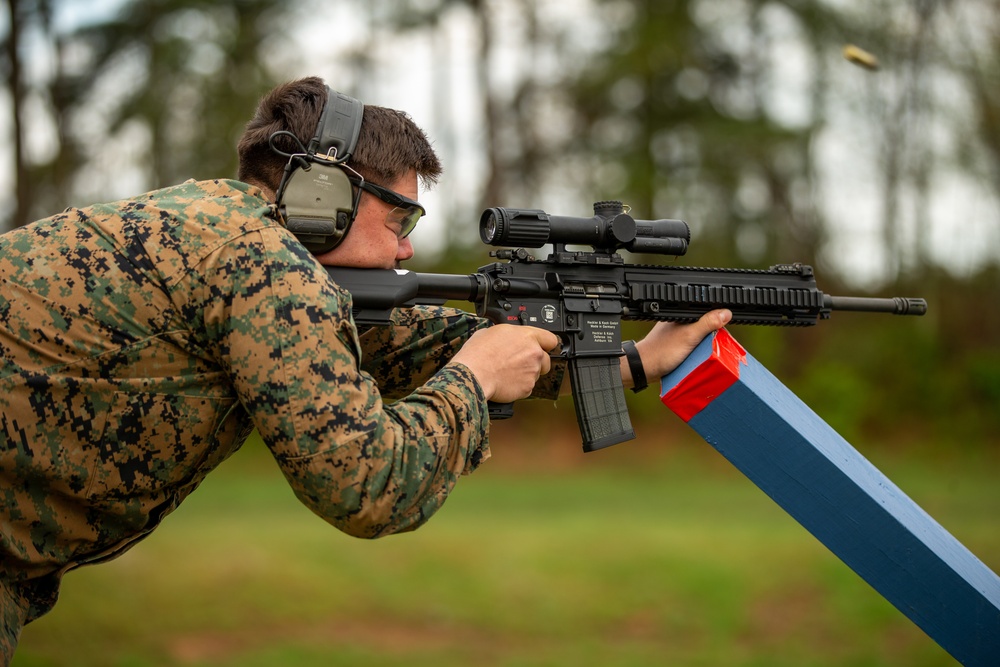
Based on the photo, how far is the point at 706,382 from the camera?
3.87 m

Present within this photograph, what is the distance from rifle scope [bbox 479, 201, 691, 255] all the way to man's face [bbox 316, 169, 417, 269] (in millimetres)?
480

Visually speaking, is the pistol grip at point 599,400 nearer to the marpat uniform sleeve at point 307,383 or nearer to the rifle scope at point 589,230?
the rifle scope at point 589,230

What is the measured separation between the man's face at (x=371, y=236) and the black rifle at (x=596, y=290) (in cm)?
25

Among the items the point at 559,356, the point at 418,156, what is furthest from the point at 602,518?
the point at 418,156

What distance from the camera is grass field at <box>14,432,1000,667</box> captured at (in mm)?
8812

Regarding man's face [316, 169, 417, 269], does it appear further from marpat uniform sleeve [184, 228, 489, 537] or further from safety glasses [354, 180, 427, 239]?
marpat uniform sleeve [184, 228, 489, 537]

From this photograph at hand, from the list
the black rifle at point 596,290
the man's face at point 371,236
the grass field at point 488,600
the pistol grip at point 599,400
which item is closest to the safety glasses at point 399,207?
the man's face at point 371,236

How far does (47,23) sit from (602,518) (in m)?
13.9

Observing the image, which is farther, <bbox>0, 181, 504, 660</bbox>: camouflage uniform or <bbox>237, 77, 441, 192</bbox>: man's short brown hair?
<bbox>237, 77, 441, 192</bbox>: man's short brown hair

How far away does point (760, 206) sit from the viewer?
23.9 metres

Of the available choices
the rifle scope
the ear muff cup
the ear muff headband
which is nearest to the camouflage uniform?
the ear muff cup

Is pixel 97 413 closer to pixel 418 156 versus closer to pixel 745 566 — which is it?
pixel 418 156

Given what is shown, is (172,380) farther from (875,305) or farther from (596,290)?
(875,305)

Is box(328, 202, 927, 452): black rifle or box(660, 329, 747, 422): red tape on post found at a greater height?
box(328, 202, 927, 452): black rifle
